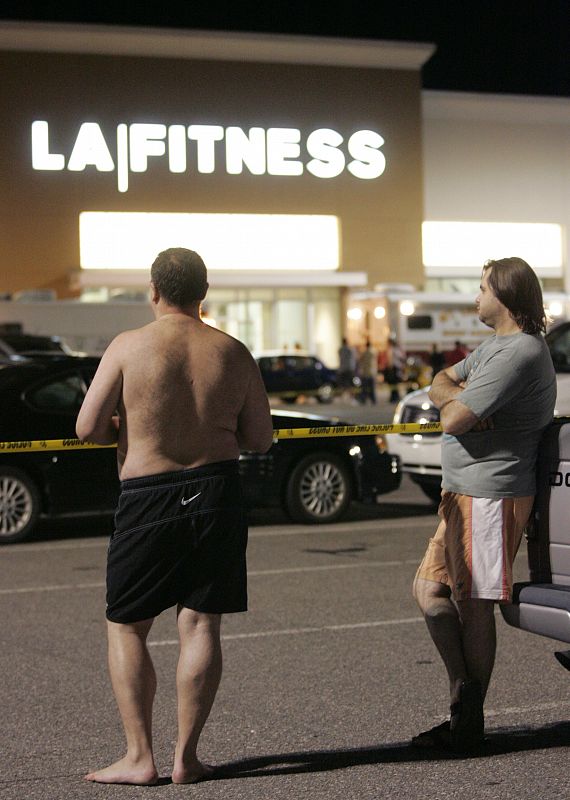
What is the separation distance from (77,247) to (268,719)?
43.5 meters

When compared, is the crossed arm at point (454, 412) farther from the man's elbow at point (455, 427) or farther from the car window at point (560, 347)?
the car window at point (560, 347)

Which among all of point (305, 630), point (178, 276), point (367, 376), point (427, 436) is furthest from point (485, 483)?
point (367, 376)

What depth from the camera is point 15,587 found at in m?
9.12

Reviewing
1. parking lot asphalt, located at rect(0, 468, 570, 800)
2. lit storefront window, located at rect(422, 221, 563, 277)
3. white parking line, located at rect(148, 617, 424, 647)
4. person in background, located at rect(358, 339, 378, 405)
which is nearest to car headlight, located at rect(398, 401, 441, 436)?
parking lot asphalt, located at rect(0, 468, 570, 800)

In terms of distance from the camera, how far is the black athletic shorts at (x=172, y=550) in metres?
4.63

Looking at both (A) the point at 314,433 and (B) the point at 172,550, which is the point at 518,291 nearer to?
(B) the point at 172,550

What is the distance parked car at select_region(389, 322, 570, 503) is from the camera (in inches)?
511

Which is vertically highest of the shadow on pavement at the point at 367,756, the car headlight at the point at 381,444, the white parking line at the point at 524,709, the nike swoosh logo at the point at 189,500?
the nike swoosh logo at the point at 189,500

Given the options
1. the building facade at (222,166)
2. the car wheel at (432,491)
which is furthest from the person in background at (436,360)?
the car wheel at (432,491)

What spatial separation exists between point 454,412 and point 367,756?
4.39 feet

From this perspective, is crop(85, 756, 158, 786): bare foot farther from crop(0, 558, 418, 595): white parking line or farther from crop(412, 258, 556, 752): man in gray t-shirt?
crop(0, 558, 418, 595): white parking line

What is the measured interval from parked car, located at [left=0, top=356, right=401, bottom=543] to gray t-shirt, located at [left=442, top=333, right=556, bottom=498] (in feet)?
21.9

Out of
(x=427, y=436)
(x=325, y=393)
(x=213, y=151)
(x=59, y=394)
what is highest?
(x=213, y=151)

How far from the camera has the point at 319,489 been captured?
12328mm
